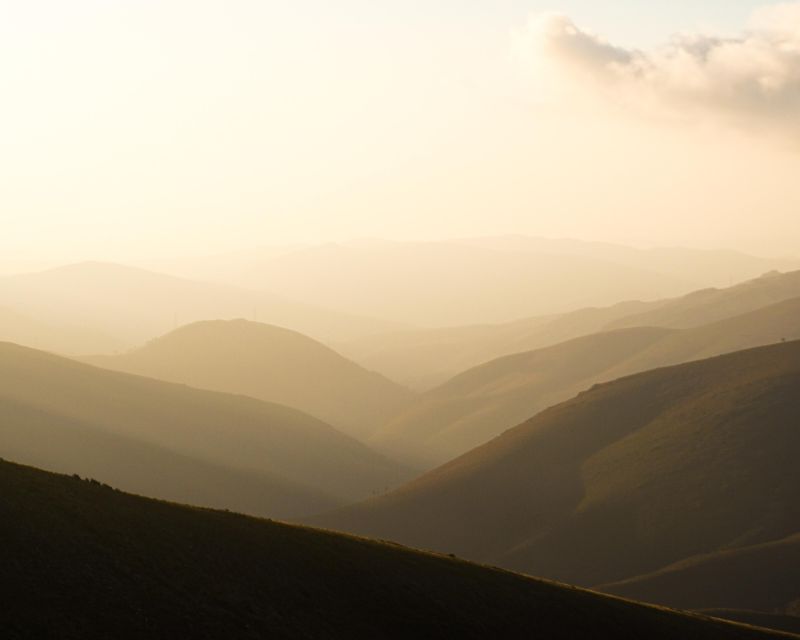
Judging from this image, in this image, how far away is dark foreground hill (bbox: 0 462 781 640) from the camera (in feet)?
139

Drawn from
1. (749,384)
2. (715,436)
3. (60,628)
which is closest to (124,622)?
(60,628)

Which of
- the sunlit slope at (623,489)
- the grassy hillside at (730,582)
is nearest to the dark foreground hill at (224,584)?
the grassy hillside at (730,582)

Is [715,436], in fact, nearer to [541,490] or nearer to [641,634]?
[541,490]

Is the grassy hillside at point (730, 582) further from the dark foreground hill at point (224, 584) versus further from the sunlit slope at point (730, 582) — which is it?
the dark foreground hill at point (224, 584)

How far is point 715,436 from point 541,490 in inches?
1112

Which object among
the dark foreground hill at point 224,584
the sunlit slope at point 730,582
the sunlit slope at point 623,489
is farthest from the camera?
the sunlit slope at point 623,489

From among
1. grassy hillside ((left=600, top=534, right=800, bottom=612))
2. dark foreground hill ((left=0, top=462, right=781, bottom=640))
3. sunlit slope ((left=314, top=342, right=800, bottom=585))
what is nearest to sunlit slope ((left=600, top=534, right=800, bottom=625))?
grassy hillside ((left=600, top=534, right=800, bottom=612))

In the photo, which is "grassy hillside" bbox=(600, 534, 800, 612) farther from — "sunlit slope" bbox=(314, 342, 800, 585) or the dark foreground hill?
the dark foreground hill

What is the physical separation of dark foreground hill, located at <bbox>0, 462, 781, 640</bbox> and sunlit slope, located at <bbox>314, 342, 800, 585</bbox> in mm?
78007

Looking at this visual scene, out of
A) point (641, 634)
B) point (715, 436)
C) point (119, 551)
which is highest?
point (715, 436)

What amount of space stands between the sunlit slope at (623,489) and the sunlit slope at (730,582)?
10008 millimetres

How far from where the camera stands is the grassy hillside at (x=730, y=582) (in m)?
122

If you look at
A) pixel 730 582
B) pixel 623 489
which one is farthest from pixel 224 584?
pixel 623 489

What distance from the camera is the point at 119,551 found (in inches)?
1912
